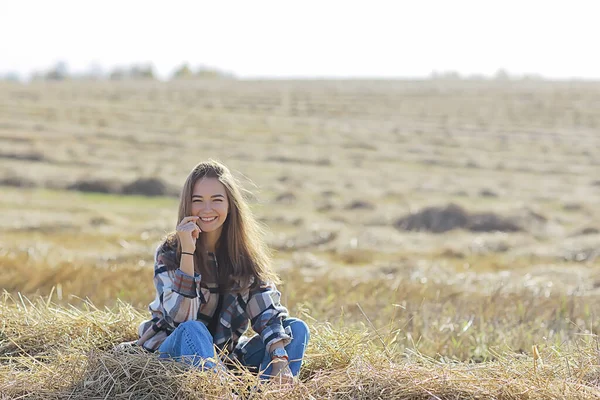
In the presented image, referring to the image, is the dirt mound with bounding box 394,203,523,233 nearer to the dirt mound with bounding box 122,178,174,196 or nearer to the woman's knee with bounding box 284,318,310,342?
the dirt mound with bounding box 122,178,174,196

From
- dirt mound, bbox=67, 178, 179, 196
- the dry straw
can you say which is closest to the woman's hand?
the dry straw

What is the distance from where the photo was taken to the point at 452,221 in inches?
563

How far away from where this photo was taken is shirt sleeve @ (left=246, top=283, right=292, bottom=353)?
12.6 ft

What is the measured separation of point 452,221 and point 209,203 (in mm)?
10885

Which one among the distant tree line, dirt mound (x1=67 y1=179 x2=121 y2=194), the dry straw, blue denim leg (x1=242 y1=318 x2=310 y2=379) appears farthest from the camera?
the distant tree line

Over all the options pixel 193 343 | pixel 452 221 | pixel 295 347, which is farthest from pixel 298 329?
pixel 452 221

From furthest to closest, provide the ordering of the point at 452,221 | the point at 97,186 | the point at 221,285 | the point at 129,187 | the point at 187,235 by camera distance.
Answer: the point at 97,186, the point at 129,187, the point at 452,221, the point at 221,285, the point at 187,235

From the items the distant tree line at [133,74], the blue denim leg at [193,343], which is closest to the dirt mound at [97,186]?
the blue denim leg at [193,343]

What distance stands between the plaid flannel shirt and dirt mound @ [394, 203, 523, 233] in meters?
10.4

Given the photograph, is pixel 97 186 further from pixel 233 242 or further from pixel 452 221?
pixel 233 242

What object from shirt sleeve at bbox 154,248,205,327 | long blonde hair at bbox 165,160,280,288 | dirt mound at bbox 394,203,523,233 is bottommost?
dirt mound at bbox 394,203,523,233

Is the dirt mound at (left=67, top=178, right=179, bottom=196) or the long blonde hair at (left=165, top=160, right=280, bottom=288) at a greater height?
the long blonde hair at (left=165, top=160, right=280, bottom=288)

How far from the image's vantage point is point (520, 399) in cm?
354

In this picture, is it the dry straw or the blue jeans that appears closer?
the dry straw
